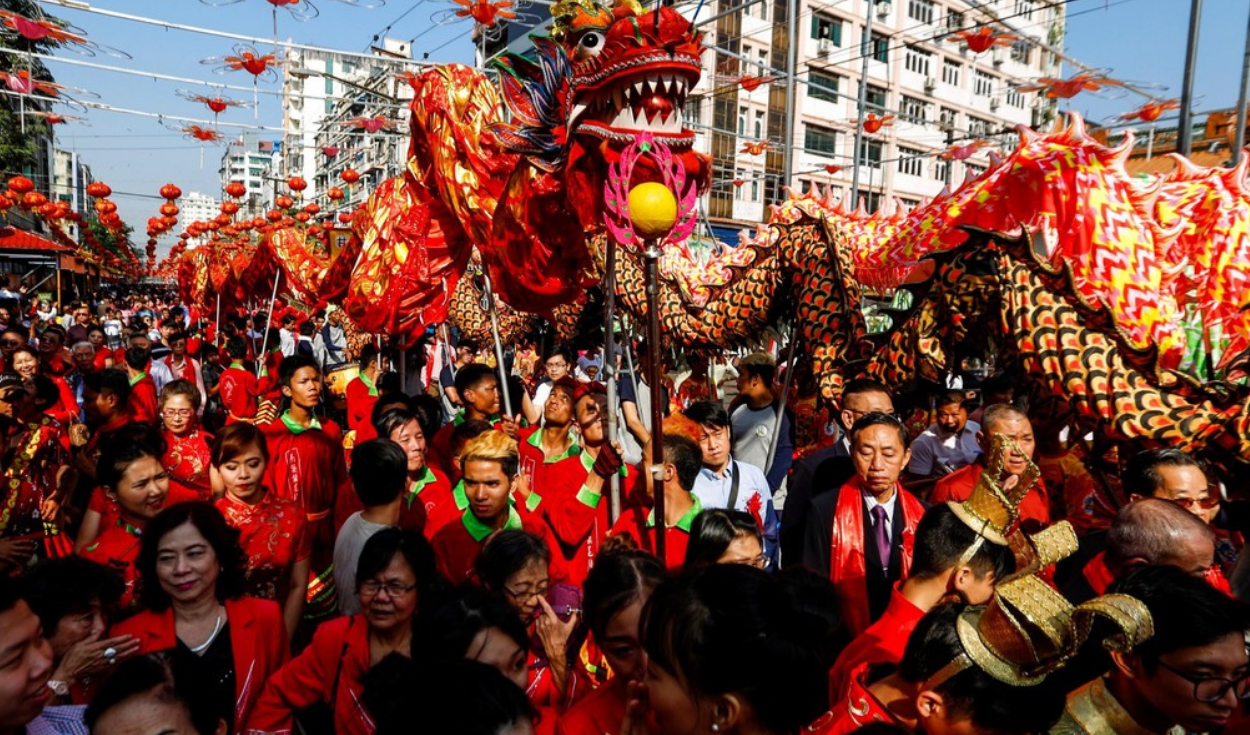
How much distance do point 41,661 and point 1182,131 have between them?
815 centimetres

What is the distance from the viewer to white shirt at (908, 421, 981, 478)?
15.4ft

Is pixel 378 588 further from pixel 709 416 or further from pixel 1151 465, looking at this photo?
pixel 1151 465

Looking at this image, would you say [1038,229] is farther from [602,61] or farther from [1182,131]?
[1182,131]

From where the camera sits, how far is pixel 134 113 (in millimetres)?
10594

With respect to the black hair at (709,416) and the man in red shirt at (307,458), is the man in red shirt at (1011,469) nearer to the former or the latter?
the black hair at (709,416)

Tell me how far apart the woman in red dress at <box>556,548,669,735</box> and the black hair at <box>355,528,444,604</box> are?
0.49m

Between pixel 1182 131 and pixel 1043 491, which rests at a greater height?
pixel 1182 131

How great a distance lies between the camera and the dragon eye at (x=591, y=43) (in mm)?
3240

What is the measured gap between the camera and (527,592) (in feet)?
7.70

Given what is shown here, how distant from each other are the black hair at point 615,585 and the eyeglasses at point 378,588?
546 mm

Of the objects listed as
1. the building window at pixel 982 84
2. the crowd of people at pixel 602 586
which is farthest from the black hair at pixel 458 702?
the building window at pixel 982 84

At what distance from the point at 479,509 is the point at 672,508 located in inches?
30.3

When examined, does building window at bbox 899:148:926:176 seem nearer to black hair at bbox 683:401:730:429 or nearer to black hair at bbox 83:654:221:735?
black hair at bbox 683:401:730:429

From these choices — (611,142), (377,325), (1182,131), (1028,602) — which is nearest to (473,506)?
(611,142)
